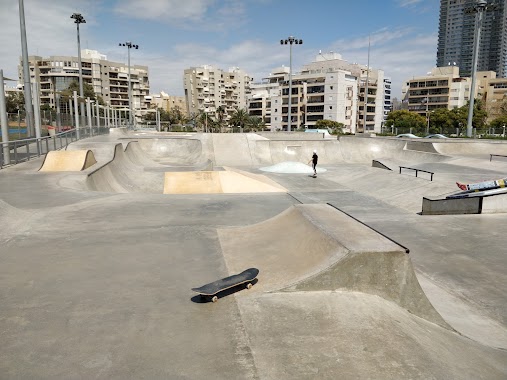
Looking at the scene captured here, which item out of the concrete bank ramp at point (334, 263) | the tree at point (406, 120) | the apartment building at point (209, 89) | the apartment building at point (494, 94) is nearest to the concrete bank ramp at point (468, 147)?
the concrete bank ramp at point (334, 263)

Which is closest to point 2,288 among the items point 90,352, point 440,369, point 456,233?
point 90,352

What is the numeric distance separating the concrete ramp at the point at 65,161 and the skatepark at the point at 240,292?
4.89 meters

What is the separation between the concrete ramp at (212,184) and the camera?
15953 mm

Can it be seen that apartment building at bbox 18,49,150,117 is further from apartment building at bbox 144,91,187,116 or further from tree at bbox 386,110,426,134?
tree at bbox 386,110,426,134

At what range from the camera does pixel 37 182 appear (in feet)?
42.1

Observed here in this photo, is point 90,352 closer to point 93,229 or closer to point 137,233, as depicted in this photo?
point 137,233

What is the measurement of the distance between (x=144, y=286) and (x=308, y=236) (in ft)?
8.88

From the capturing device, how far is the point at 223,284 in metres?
4.58

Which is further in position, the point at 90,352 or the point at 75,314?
the point at 75,314

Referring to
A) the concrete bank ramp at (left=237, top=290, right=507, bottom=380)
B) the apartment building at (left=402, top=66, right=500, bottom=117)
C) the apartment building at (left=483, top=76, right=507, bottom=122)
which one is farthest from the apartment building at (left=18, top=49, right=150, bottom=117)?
the concrete bank ramp at (left=237, top=290, right=507, bottom=380)

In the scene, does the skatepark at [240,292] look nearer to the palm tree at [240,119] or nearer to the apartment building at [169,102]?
the palm tree at [240,119]

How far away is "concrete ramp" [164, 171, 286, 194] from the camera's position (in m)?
16.0

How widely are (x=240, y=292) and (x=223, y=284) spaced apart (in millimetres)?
325

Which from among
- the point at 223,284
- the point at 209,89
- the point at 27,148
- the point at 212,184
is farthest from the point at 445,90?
the point at 223,284
